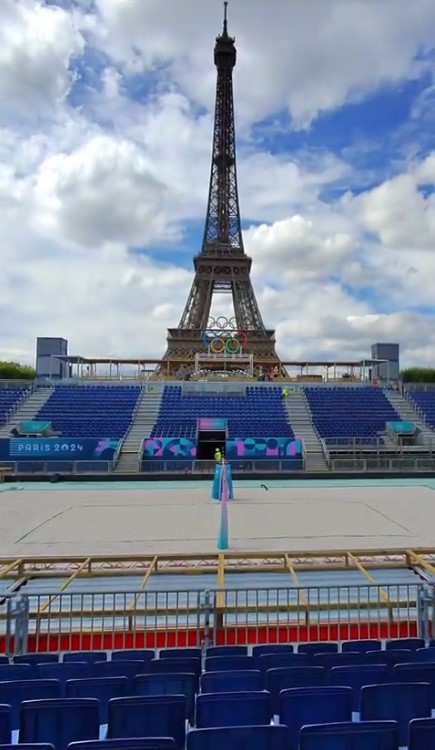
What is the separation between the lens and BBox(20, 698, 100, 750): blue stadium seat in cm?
276

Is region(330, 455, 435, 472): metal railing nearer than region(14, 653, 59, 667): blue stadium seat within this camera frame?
No

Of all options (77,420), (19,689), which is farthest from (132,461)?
(19,689)

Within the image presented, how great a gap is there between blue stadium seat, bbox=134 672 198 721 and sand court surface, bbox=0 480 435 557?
7.49 m

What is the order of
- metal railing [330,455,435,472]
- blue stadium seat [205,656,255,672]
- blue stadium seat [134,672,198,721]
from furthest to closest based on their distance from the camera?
metal railing [330,455,435,472] → blue stadium seat [205,656,255,672] → blue stadium seat [134,672,198,721]

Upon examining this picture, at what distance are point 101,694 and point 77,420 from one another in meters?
28.0

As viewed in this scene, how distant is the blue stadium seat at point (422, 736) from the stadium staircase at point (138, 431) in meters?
22.8

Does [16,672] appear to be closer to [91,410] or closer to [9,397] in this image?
[91,410]

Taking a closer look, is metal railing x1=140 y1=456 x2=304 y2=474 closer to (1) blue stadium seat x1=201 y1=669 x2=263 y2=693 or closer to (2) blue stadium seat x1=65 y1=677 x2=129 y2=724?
(1) blue stadium seat x1=201 y1=669 x2=263 y2=693

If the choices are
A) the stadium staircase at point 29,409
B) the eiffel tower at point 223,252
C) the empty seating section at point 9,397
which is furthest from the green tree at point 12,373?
the stadium staircase at point 29,409

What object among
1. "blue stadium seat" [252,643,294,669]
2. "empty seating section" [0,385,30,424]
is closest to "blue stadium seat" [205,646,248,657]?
"blue stadium seat" [252,643,294,669]

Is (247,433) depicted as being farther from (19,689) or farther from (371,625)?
(19,689)

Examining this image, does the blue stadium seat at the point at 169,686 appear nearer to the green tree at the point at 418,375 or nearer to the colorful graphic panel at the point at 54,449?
the colorful graphic panel at the point at 54,449

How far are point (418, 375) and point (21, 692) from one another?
8998 cm

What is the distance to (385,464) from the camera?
24625 millimetres
